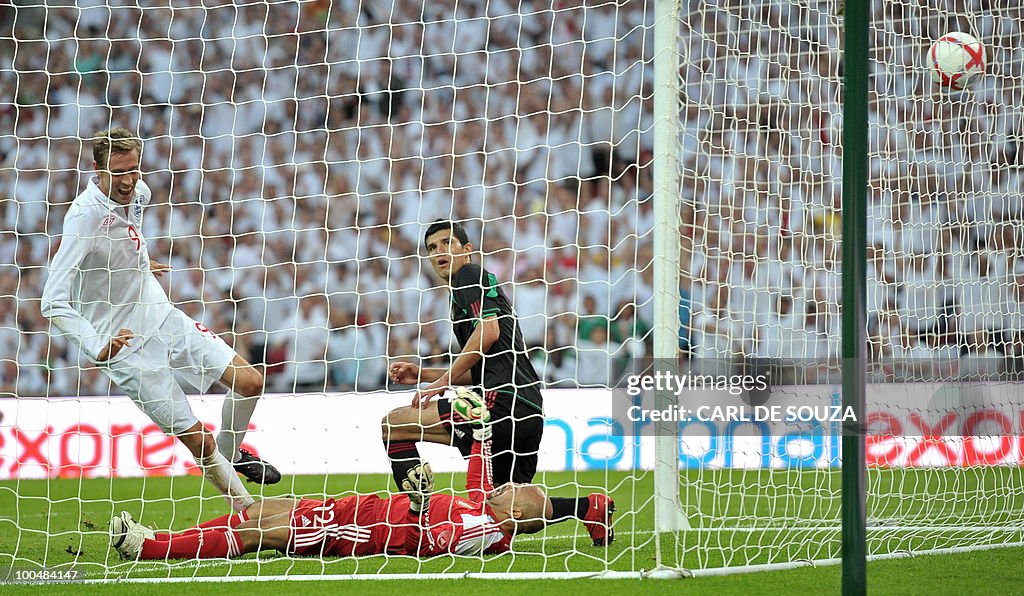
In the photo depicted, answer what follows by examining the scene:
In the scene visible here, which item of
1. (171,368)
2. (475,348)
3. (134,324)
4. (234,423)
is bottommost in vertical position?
(234,423)

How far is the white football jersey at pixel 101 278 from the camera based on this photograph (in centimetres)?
507

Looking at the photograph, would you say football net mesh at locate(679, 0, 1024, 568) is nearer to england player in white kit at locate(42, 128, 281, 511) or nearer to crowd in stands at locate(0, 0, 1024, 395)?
crowd in stands at locate(0, 0, 1024, 395)

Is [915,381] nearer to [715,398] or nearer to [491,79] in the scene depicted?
[715,398]

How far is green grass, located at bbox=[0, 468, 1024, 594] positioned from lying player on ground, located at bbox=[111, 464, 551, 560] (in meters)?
0.06

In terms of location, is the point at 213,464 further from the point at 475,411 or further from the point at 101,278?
the point at 475,411

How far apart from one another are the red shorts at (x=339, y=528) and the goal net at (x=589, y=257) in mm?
71

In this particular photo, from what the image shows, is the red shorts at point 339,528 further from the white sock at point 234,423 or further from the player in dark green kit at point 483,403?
the white sock at point 234,423

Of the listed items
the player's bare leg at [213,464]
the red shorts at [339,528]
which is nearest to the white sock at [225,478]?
the player's bare leg at [213,464]

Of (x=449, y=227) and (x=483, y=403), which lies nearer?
(x=483, y=403)

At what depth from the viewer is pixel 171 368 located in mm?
5602

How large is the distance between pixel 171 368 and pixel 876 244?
3.92 meters

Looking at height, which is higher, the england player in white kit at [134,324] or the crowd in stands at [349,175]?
the crowd in stands at [349,175]

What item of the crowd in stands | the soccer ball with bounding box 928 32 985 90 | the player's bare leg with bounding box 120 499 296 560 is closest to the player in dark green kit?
the player's bare leg with bounding box 120 499 296 560

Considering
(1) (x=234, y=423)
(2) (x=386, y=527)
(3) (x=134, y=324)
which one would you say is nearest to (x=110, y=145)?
(3) (x=134, y=324)
